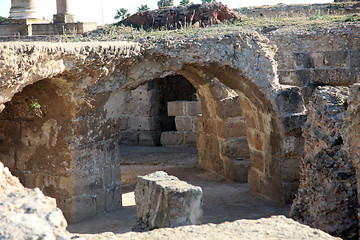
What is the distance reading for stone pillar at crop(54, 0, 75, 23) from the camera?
1750 centimetres

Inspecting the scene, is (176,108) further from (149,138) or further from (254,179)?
(254,179)

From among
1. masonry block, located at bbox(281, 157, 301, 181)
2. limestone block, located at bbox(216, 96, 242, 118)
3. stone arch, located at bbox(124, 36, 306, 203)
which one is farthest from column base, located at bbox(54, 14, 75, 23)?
masonry block, located at bbox(281, 157, 301, 181)

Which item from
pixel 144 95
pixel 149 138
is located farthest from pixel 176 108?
pixel 149 138

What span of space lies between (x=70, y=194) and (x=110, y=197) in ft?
1.99

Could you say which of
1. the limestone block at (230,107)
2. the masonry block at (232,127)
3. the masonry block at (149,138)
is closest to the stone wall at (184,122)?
the masonry block at (149,138)

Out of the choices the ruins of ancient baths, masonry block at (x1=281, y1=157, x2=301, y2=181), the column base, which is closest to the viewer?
the ruins of ancient baths

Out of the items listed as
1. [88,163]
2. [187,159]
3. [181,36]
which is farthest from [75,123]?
[187,159]

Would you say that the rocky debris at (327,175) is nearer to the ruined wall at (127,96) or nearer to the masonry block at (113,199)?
the ruined wall at (127,96)

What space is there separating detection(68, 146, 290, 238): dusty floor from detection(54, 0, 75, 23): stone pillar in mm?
6929

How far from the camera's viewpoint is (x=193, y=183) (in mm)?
9055

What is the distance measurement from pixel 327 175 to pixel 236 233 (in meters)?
1.86

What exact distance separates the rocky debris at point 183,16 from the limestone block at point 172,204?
7.25m

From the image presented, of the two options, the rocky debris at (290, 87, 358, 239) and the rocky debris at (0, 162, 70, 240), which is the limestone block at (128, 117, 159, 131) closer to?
the rocky debris at (290, 87, 358, 239)

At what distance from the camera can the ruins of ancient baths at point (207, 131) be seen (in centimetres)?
410
